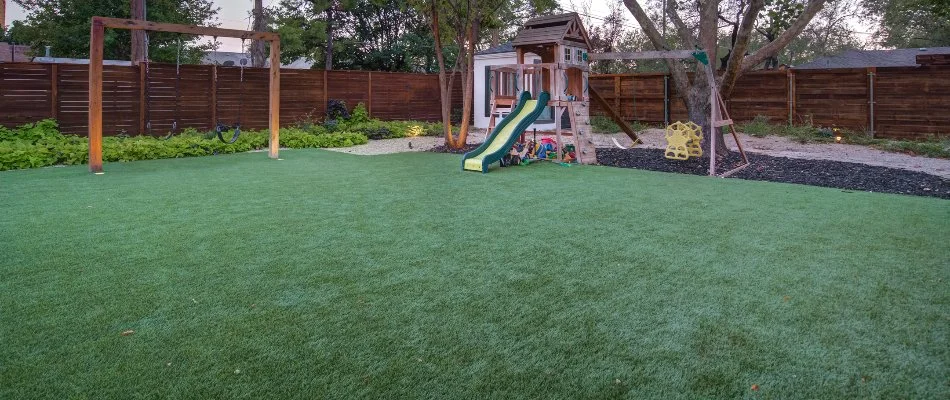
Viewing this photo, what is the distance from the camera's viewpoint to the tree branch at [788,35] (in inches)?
340

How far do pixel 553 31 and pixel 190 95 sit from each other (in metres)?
8.19

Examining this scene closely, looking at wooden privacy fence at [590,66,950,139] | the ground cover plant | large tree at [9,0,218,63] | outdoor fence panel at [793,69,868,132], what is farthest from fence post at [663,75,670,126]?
large tree at [9,0,218,63]

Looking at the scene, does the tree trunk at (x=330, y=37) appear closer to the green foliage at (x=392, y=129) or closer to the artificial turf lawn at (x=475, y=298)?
the green foliage at (x=392, y=129)

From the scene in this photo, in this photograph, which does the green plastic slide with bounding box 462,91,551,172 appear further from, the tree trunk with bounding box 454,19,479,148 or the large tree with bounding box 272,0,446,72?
the large tree with bounding box 272,0,446,72

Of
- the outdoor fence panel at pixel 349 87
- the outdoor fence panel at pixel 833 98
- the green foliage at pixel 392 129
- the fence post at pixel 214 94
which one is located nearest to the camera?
the outdoor fence panel at pixel 833 98

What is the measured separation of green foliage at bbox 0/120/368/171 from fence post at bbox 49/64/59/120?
0.25 metres

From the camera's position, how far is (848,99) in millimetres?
13547

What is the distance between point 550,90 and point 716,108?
264cm

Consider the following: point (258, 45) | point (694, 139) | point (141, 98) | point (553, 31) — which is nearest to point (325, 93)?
point (141, 98)

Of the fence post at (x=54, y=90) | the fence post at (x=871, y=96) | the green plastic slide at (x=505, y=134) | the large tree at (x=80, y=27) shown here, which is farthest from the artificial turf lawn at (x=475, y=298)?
the large tree at (x=80, y=27)

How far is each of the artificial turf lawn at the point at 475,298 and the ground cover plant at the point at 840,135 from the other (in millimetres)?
6474

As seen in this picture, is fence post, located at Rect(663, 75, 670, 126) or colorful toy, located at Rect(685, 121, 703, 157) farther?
fence post, located at Rect(663, 75, 670, 126)

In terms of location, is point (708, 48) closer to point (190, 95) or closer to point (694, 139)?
point (694, 139)

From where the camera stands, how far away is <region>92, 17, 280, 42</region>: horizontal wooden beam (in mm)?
8203
